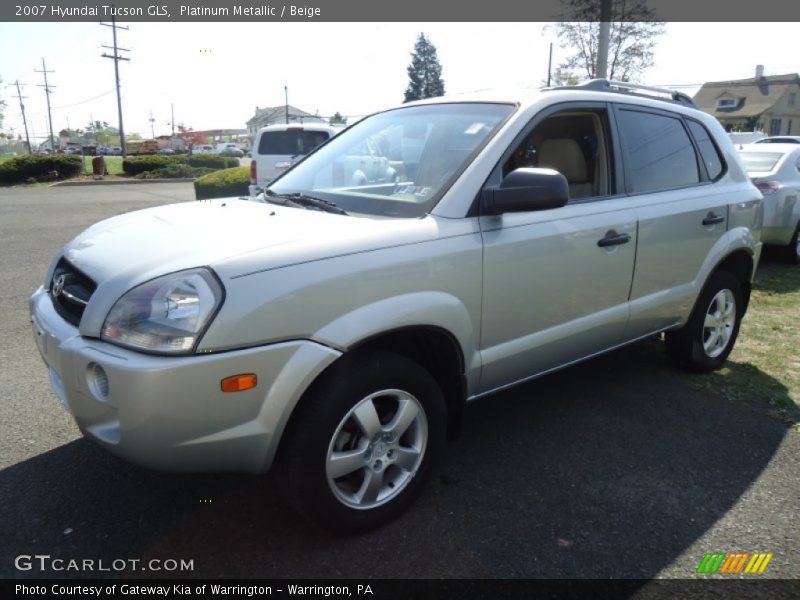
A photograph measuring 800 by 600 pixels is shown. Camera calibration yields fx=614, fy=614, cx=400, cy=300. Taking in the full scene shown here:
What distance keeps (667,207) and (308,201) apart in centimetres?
214

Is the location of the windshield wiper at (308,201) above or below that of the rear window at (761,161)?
below

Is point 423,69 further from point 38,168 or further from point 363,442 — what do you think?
point 363,442

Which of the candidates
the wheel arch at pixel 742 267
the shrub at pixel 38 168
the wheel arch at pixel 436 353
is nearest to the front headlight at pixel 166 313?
the wheel arch at pixel 436 353

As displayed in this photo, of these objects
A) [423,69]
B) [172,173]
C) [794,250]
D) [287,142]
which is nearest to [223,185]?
[287,142]

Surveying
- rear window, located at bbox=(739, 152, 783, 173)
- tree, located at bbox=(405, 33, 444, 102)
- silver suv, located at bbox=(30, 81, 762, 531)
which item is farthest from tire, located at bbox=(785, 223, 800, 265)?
tree, located at bbox=(405, 33, 444, 102)

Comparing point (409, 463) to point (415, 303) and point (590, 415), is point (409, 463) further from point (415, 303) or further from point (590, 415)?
point (590, 415)

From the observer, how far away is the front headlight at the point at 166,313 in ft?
6.72

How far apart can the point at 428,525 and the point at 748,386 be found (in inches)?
111

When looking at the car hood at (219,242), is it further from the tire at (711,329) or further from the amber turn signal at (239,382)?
the tire at (711,329)

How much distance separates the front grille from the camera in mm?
2408

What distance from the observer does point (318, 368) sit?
2.23 meters

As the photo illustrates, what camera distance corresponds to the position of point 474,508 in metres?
2.77

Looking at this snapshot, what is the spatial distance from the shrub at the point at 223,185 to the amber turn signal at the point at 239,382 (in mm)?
13594

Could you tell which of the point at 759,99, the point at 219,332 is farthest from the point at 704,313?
the point at 759,99
